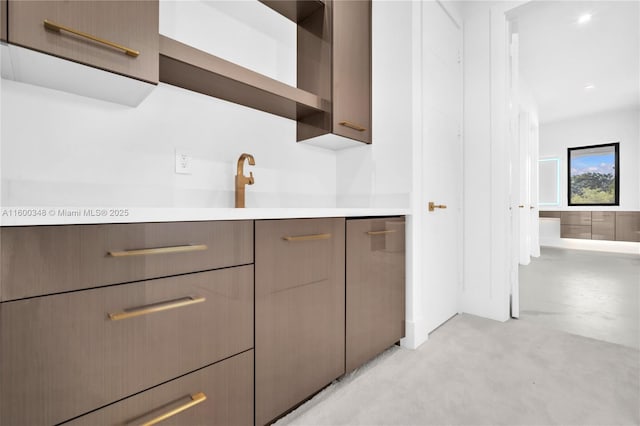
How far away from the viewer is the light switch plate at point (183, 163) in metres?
1.43

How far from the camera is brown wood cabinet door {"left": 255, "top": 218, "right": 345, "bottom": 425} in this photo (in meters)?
1.07

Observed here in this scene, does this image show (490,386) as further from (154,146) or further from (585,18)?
(585,18)

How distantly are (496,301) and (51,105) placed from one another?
2907 mm

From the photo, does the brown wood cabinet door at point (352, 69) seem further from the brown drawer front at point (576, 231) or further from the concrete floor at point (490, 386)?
the brown drawer front at point (576, 231)

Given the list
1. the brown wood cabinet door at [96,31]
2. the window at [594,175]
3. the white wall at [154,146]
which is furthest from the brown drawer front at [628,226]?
the brown wood cabinet door at [96,31]

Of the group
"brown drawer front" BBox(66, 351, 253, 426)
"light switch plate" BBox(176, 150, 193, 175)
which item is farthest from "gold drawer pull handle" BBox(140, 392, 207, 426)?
"light switch plate" BBox(176, 150, 193, 175)

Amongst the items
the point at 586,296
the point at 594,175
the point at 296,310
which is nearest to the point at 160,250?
the point at 296,310

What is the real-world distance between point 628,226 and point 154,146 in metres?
8.84

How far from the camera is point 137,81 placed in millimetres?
1075

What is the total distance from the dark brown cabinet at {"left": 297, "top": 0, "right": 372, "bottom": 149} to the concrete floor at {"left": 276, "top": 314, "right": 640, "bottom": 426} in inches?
53.4

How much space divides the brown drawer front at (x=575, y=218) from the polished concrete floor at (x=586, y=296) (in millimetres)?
2375

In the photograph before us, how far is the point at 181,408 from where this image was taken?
0.87 meters

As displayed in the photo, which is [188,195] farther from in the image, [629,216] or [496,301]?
[629,216]

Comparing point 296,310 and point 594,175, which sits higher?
point 594,175
